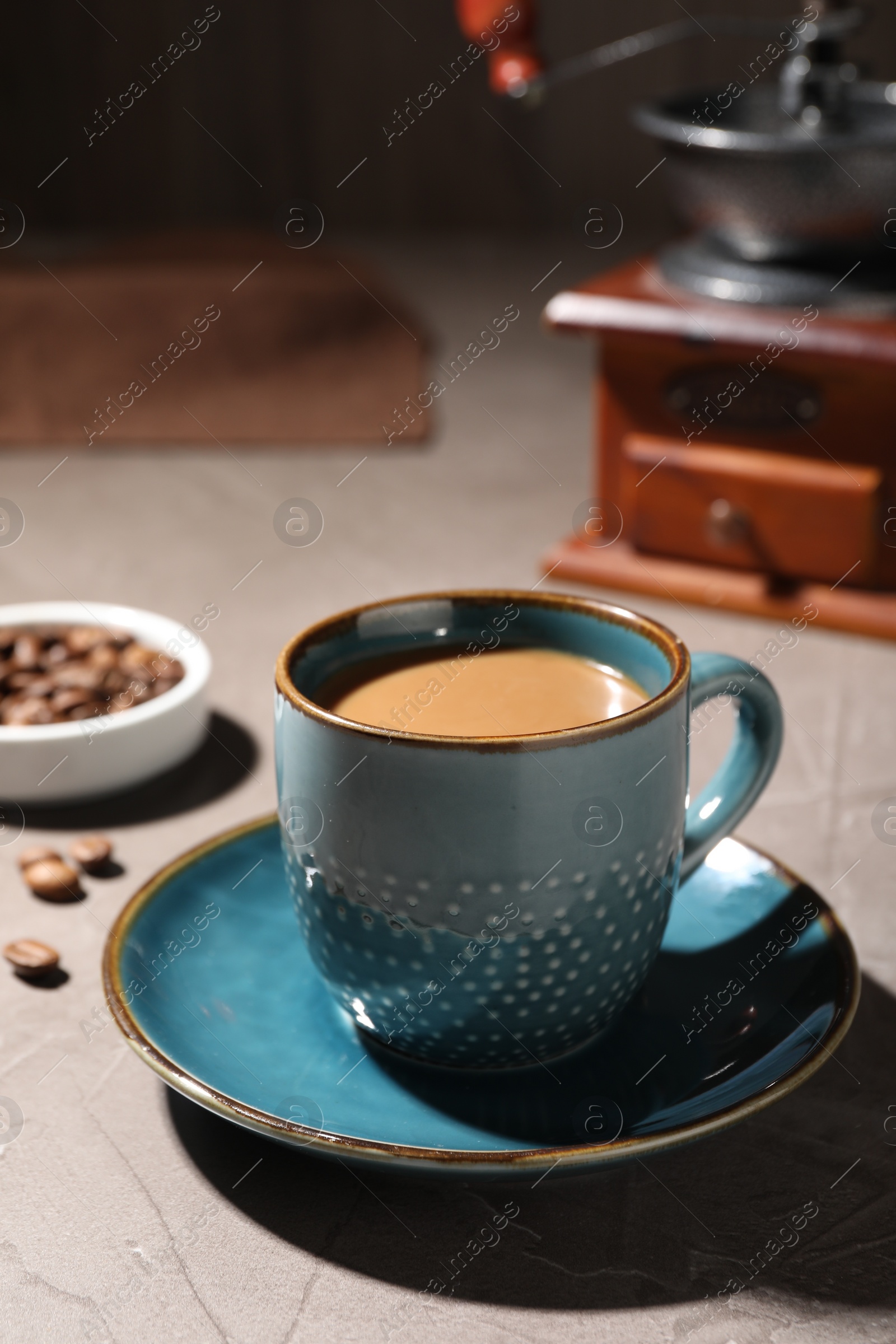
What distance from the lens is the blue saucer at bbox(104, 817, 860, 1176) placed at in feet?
1.46

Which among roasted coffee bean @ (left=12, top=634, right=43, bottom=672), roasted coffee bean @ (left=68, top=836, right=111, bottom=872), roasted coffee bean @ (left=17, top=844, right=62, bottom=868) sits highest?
roasted coffee bean @ (left=12, top=634, right=43, bottom=672)

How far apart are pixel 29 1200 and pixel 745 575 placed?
72 centimetres

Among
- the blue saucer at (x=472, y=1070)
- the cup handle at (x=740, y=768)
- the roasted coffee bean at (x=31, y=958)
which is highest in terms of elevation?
the cup handle at (x=740, y=768)

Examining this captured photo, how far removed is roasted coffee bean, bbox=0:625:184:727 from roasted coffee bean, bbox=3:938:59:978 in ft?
0.59

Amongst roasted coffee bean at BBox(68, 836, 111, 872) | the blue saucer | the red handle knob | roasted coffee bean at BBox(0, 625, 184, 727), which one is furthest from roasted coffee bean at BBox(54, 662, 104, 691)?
the red handle knob

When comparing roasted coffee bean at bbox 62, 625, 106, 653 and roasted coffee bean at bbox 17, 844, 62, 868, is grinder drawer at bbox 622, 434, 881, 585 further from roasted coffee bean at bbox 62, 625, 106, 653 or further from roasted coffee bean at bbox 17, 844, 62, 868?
roasted coffee bean at bbox 17, 844, 62, 868

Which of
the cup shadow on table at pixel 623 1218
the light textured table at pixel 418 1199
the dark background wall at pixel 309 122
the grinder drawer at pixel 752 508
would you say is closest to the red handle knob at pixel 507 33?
the grinder drawer at pixel 752 508

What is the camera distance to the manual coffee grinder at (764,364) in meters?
0.97

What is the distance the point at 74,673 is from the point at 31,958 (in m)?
0.23

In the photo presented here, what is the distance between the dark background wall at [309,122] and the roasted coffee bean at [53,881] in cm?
Result: 165

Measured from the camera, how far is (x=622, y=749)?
448mm

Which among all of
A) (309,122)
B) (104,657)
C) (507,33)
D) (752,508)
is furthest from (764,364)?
(309,122)

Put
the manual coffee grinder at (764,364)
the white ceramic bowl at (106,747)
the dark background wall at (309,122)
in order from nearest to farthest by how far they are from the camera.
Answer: the white ceramic bowl at (106,747)
the manual coffee grinder at (764,364)
the dark background wall at (309,122)

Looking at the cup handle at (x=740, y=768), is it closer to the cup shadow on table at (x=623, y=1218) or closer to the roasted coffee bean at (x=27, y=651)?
the cup shadow on table at (x=623, y=1218)
